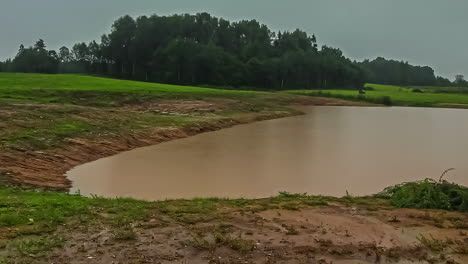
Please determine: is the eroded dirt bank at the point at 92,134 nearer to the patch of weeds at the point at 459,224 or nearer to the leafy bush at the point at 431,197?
the leafy bush at the point at 431,197

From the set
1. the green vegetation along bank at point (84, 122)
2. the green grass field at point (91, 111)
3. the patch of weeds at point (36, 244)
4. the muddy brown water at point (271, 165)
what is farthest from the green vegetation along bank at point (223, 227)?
the green grass field at point (91, 111)

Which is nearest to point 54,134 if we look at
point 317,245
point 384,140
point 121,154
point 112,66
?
point 121,154

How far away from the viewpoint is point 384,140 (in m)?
22.0

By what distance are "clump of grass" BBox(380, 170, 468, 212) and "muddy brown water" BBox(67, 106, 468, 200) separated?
7.20ft

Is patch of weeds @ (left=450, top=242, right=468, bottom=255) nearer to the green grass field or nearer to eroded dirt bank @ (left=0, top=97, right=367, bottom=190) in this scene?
eroded dirt bank @ (left=0, top=97, right=367, bottom=190)

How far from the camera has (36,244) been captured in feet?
20.2

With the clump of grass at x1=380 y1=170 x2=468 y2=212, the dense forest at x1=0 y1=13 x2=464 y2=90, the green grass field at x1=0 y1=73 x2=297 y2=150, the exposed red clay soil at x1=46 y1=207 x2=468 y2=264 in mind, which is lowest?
the exposed red clay soil at x1=46 y1=207 x2=468 y2=264

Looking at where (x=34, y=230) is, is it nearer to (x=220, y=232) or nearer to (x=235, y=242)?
(x=220, y=232)

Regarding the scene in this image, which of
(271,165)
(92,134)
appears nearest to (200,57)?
(92,134)

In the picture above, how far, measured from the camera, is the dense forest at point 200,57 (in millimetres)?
Result: 69500

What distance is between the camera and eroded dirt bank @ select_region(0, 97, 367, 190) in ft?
39.3

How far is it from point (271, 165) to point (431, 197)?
6643 mm

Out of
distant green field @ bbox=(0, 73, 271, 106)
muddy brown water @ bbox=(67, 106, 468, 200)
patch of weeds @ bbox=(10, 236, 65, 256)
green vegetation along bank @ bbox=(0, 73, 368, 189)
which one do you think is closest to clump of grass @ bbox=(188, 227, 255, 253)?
patch of weeds @ bbox=(10, 236, 65, 256)

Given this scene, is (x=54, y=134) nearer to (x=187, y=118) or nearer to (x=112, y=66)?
Result: (x=187, y=118)
